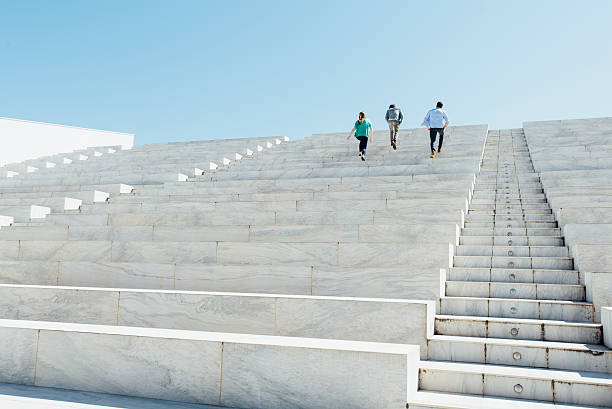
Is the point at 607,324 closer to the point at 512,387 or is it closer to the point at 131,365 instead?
the point at 512,387

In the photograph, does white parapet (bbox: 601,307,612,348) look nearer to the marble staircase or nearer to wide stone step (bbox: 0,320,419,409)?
the marble staircase

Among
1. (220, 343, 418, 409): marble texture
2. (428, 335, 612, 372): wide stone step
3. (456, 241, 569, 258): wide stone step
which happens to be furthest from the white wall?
(428, 335, 612, 372): wide stone step

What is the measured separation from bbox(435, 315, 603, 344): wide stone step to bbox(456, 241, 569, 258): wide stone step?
1.86 metres

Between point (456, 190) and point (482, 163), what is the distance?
4757 mm

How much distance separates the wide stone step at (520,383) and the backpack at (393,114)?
12.1m

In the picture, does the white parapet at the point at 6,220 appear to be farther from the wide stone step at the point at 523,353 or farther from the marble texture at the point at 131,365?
the wide stone step at the point at 523,353

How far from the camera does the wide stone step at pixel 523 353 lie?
15.6 feet

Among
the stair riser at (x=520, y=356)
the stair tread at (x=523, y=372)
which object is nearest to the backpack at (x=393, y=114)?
the stair riser at (x=520, y=356)

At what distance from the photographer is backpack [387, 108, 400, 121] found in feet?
53.1

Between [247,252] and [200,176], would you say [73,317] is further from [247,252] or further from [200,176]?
[200,176]

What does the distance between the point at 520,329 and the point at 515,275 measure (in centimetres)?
135

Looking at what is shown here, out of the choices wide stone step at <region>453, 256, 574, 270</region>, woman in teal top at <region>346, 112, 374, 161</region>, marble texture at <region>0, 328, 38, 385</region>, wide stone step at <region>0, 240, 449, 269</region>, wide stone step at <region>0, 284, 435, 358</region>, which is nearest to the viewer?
marble texture at <region>0, 328, 38, 385</region>

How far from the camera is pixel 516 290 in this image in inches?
246

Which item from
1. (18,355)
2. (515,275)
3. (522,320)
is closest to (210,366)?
(18,355)
